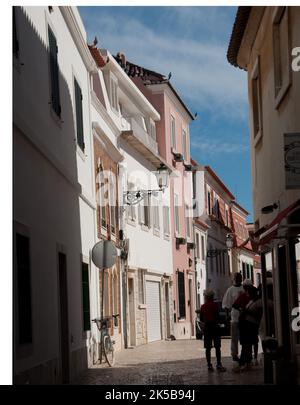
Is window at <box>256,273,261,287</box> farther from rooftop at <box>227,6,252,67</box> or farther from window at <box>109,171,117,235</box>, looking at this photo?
window at <box>109,171,117,235</box>

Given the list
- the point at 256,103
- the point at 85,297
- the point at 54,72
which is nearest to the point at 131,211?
the point at 256,103

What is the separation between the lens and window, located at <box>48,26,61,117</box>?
11.2 meters

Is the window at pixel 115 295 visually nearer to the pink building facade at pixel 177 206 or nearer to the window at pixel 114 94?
the pink building facade at pixel 177 206

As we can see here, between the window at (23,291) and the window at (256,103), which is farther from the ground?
the window at (256,103)

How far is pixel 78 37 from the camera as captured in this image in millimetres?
12820

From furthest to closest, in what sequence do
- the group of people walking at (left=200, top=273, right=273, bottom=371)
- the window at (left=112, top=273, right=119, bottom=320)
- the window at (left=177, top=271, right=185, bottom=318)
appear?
the window at (left=177, top=271, right=185, bottom=318) < the window at (left=112, top=273, right=119, bottom=320) < the group of people walking at (left=200, top=273, right=273, bottom=371)

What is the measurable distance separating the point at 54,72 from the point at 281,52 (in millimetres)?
2792

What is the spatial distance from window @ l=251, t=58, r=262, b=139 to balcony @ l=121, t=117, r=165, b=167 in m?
4.59

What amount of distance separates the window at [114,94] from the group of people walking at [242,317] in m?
7.27

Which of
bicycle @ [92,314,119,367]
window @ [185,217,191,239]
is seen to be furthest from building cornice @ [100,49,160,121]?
bicycle @ [92,314,119,367]

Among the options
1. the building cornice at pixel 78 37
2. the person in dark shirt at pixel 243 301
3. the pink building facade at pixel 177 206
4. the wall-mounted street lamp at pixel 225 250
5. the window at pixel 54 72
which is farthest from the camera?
the pink building facade at pixel 177 206

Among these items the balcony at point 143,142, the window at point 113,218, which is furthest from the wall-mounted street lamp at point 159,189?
the balcony at point 143,142

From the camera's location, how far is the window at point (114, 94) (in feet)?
64.6

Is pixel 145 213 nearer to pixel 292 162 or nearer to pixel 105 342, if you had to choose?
pixel 105 342
